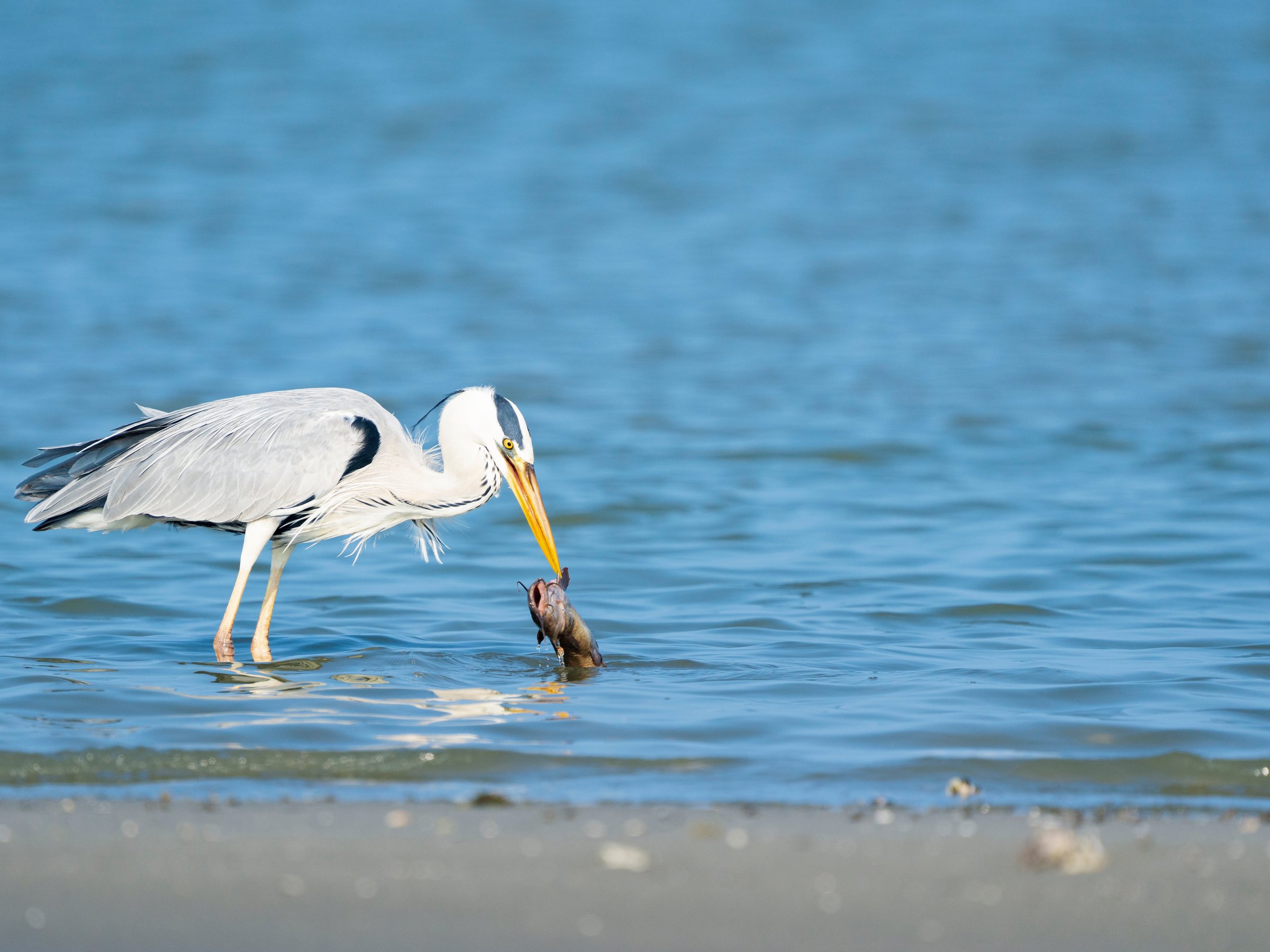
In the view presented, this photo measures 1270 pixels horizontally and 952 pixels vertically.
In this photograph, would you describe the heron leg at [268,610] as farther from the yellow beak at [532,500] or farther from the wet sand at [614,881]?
the wet sand at [614,881]

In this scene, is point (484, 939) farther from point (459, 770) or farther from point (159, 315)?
point (159, 315)

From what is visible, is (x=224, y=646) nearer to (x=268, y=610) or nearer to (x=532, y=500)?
(x=268, y=610)

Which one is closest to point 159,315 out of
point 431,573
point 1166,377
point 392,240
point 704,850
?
point 392,240

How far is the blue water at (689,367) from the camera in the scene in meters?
5.68

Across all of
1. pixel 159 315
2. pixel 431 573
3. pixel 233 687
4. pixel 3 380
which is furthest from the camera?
pixel 159 315

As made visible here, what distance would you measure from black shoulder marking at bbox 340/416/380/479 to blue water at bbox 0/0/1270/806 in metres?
0.94

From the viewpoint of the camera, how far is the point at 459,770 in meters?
5.09

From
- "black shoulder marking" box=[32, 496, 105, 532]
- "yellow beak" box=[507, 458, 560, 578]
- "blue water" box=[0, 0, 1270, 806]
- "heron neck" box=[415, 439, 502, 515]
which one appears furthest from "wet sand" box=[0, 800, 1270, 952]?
"black shoulder marking" box=[32, 496, 105, 532]

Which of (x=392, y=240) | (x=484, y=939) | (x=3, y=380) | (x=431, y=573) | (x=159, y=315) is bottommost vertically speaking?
(x=484, y=939)

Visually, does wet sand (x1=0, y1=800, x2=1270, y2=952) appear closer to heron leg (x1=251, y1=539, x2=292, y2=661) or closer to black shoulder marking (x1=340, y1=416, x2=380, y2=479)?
heron leg (x1=251, y1=539, x2=292, y2=661)

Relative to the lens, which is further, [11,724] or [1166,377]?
[1166,377]

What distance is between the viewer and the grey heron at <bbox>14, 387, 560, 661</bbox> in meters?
7.41

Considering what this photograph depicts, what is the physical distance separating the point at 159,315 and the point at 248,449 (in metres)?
12.8

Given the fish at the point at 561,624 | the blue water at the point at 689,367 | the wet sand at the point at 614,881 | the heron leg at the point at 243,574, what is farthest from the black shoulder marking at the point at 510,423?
the wet sand at the point at 614,881
